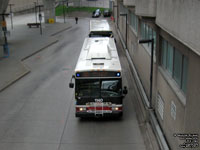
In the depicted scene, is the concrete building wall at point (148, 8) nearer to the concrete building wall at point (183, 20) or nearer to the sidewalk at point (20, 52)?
the concrete building wall at point (183, 20)

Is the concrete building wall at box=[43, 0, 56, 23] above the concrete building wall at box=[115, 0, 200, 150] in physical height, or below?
above

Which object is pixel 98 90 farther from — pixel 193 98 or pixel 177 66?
pixel 193 98

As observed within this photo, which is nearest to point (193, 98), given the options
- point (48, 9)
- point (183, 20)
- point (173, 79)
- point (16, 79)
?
point (183, 20)

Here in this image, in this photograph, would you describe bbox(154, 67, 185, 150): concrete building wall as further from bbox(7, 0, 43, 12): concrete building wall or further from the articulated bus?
bbox(7, 0, 43, 12): concrete building wall

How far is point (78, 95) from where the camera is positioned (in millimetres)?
13391

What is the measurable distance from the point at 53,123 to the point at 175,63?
22.2ft

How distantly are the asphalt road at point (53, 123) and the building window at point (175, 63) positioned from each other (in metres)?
3.25

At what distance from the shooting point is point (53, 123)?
14.0 metres

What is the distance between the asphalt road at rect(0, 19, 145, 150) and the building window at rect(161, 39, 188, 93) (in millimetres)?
3251

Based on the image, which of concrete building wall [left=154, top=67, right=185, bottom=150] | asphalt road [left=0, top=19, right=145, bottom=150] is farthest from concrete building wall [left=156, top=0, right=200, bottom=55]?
asphalt road [left=0, top=19, right=145, bottom=150]

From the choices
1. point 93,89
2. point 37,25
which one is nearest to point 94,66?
point 93,89

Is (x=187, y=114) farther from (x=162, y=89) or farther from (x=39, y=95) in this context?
(x=39, y=95)

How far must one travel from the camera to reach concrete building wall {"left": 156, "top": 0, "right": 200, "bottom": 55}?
244 inches

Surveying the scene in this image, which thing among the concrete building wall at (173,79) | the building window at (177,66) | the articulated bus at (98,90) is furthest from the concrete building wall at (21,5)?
the building window at (177,66)
